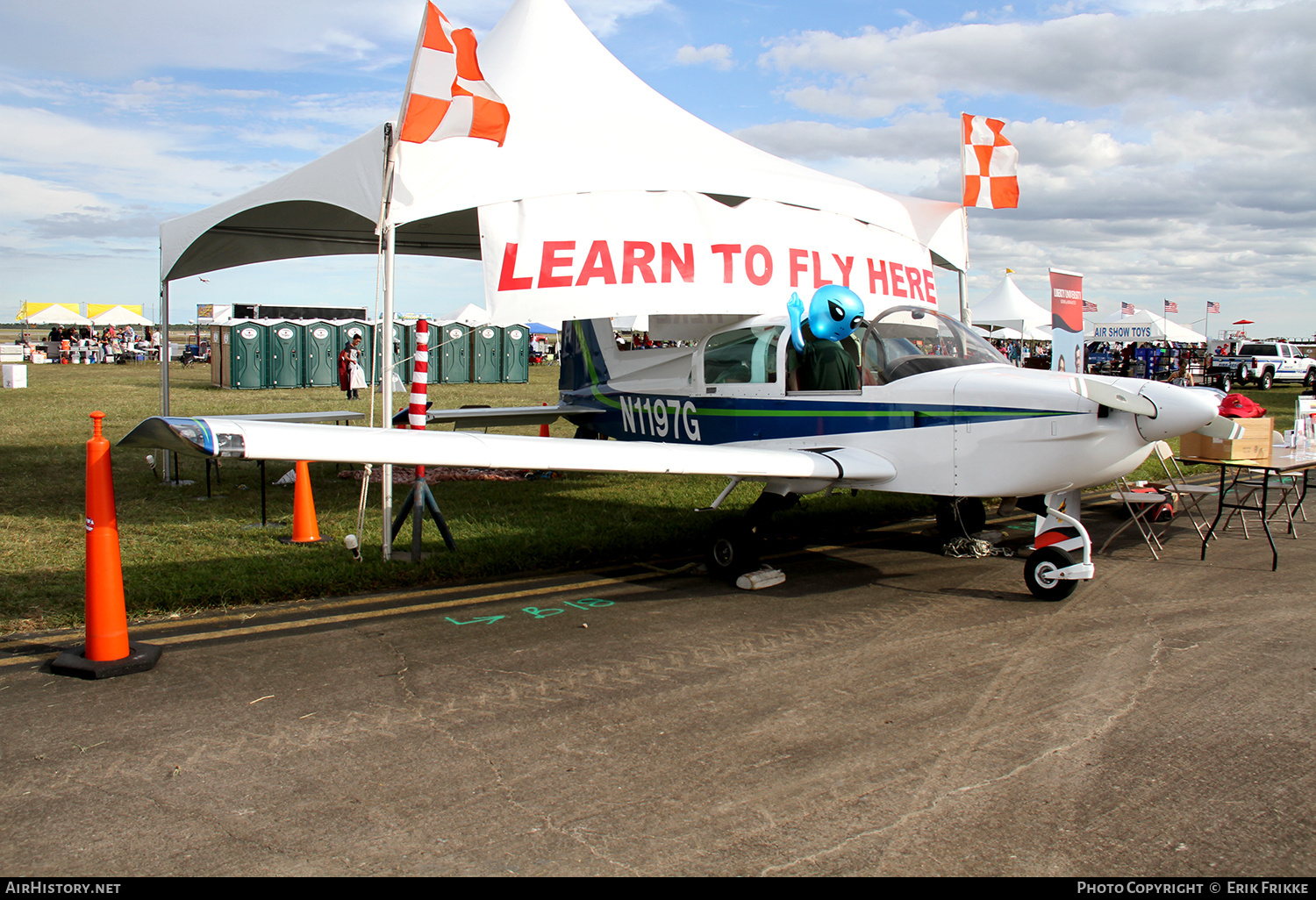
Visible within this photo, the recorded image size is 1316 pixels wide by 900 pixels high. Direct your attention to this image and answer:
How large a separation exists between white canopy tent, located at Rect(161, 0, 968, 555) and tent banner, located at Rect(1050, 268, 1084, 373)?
1568mm

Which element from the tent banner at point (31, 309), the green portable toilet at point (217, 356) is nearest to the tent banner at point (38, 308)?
the tent banner at point (31, 309)

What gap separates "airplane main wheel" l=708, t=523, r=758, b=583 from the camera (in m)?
6.61

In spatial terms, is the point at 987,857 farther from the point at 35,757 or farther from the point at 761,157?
the point at 761,157

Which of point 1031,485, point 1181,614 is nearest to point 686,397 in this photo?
point 1031,485

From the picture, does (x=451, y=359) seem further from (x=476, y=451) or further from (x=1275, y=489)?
(x=476, y=451)

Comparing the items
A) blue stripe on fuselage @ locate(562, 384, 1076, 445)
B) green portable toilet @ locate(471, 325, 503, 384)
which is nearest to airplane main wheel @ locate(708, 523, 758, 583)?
blue stripe on fuselage @ locate(562, 384, 1076, 445)

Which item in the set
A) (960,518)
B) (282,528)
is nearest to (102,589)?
(282,528)

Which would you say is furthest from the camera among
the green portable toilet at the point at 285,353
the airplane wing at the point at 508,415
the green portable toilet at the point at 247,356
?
the green portable toilet at the point at 285,353

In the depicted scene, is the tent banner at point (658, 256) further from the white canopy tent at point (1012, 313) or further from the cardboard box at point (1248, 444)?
the white canopy tent at point (1012, 313)

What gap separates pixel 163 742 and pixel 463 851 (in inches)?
67.6

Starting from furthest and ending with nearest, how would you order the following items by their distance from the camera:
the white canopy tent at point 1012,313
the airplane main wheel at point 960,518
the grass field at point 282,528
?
the white canopy tent at point 1012,313
the airplane main wheel at point 960,518
the grass field at point 282,528

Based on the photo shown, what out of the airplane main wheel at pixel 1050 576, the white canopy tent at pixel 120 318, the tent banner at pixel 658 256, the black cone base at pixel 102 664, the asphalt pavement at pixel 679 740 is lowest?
the asphalt pavement at pixel 679 740

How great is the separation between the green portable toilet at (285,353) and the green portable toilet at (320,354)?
191 mm

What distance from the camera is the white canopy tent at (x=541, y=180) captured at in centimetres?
667
